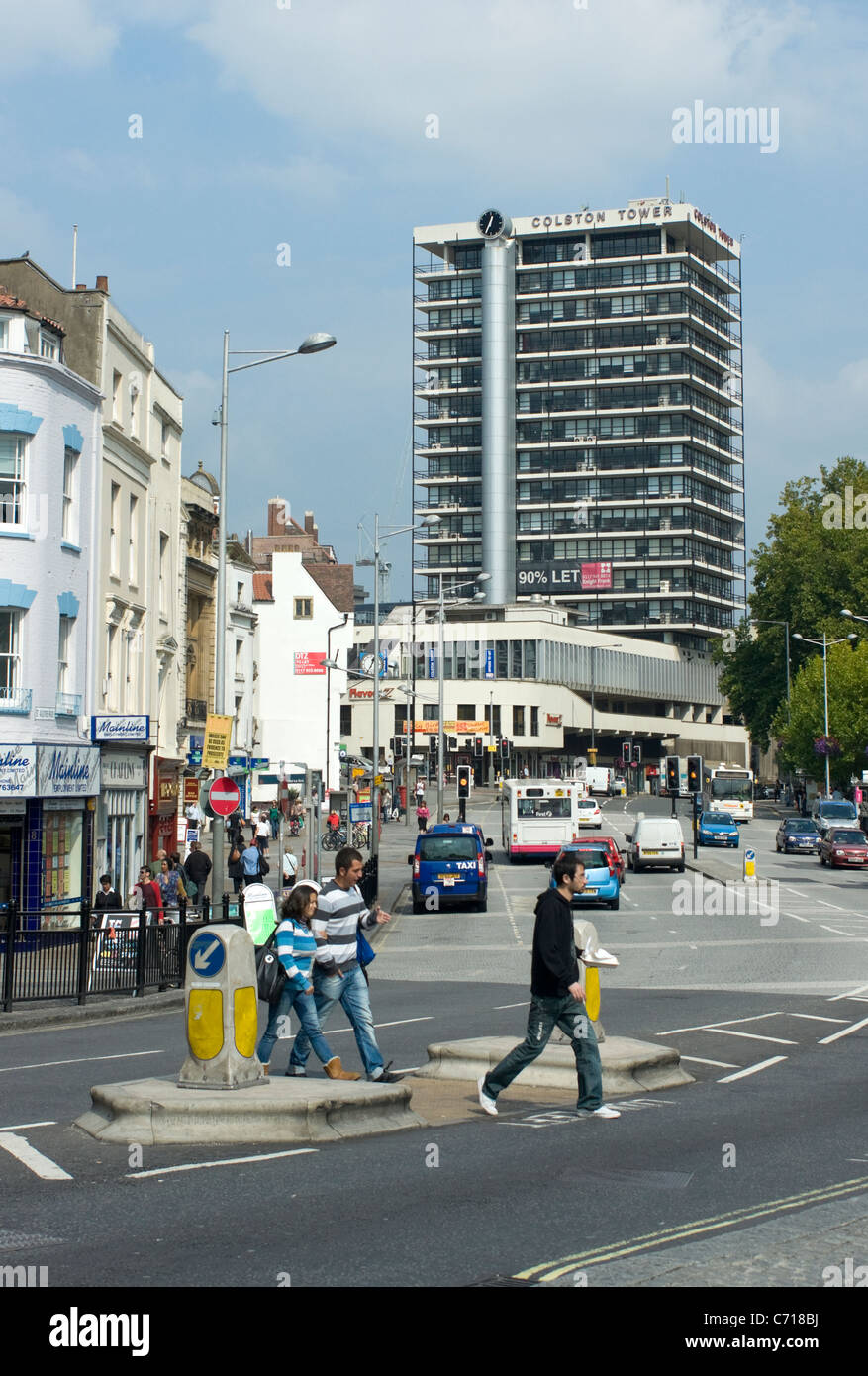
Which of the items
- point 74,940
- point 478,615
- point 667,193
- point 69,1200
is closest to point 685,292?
point 667,193

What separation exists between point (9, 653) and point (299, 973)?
1930cm

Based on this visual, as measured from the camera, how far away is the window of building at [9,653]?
2945cm

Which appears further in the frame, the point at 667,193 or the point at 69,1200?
the point at 667,193

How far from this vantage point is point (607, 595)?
139m

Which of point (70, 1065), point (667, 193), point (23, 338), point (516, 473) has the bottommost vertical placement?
point (70, 1065)

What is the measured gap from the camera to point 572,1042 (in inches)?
437

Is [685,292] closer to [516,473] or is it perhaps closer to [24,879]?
[516,473]

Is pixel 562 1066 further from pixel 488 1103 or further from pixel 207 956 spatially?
pixel 207 956

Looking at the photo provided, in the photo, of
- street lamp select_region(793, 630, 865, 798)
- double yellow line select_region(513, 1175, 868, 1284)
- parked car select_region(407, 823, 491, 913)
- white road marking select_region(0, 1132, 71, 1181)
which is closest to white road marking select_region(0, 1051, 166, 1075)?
white road marking select_region(0, 1132, 71, 1181)

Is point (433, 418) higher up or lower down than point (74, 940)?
higher up

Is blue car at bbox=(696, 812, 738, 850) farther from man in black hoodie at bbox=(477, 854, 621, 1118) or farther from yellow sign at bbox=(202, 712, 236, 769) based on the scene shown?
man in black hoodie at bbox=(477, 854, 621, 1118)

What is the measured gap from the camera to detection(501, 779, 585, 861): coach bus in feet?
170

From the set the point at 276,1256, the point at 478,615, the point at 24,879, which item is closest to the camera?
the point at 276,1256

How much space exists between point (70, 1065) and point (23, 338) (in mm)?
19893
